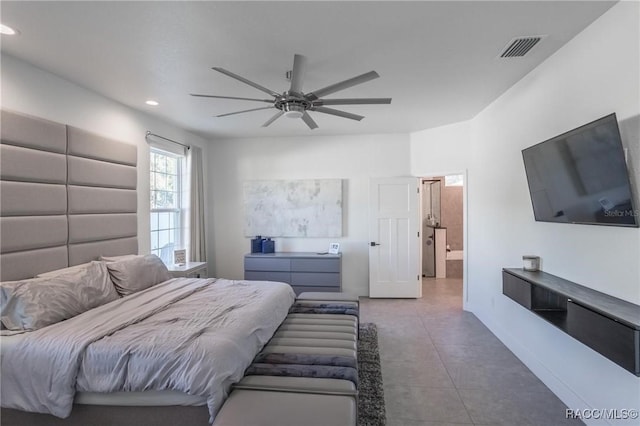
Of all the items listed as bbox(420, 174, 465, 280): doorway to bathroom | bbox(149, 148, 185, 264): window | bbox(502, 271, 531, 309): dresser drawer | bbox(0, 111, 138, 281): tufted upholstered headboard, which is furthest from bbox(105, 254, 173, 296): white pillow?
bbox(420, 174, 465, 280): doorway to bathroom

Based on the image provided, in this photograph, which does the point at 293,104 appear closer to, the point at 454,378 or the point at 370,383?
the point at 370,383

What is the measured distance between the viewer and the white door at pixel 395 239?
5562mm

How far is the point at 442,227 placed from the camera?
25.2 feet

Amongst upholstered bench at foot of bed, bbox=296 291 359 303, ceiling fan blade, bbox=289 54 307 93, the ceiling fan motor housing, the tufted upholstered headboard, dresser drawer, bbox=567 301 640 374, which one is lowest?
upholstered bench at foot of bed, bbox=296 291 359 303

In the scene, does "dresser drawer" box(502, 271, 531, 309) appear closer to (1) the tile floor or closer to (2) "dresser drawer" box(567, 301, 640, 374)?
(2) "dresser drawer" box(567, 301, 640, 374)

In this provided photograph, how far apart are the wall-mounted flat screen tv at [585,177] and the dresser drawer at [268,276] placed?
368 centimetres

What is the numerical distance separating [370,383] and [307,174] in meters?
3.77

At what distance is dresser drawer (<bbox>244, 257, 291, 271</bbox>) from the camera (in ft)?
17.6

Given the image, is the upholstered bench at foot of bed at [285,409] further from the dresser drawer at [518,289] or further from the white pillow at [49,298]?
the dresser drawer at [518,289]

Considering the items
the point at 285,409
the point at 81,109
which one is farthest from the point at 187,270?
the point at 285,409

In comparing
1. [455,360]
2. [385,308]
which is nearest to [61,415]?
[455,360]

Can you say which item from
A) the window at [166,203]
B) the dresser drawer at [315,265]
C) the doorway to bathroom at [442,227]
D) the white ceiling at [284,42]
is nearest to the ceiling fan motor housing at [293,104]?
the white ceiling at [284,42]

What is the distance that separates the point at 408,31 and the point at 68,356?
3136 mm

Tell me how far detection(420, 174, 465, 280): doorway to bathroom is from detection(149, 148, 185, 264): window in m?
5.16
